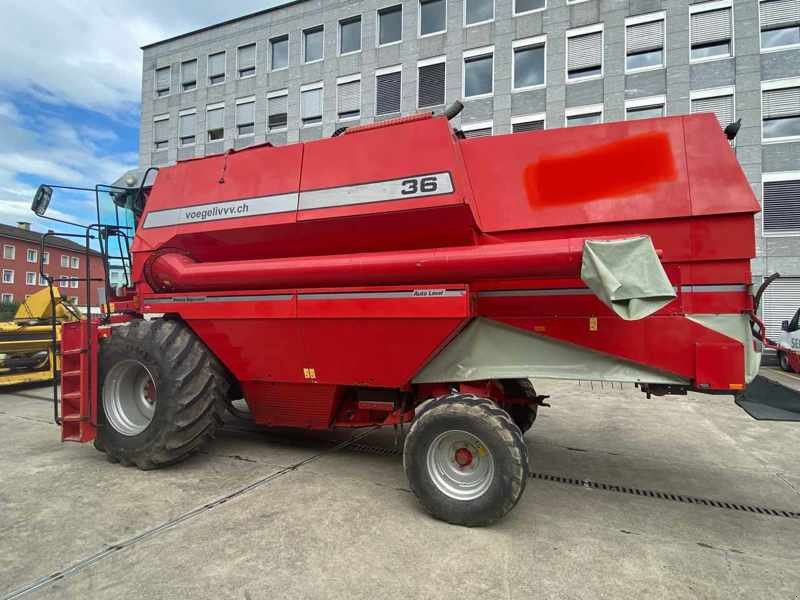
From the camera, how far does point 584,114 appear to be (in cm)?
1720

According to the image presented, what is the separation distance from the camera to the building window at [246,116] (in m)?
22.7

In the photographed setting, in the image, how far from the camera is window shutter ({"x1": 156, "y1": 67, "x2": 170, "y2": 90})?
2527 cm

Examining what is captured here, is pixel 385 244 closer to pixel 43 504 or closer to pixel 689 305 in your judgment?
pixel 689 305

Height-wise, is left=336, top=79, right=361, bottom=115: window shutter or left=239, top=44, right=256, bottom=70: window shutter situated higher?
left=239, top=44, right=256, bottom=70: window shutter

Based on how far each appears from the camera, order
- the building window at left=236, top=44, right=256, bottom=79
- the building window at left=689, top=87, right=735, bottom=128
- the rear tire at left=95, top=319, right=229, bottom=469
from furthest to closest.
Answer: the building window at left=236, top=44, right=256, bottom=79 < the building window at left=689, top=87, right=735, bottom=128 < the rear tire at left=95, top=319, right=229, bottom=469

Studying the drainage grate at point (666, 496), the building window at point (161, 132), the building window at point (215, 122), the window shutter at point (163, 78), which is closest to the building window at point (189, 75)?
the window shutter at point (163, 78)

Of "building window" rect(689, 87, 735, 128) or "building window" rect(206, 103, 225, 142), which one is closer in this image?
"building window" rect(689, 87, 735, 128)

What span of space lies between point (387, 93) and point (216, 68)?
10.0m

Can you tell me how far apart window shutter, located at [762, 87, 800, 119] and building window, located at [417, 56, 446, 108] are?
36.5ft

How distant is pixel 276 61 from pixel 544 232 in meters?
23.0

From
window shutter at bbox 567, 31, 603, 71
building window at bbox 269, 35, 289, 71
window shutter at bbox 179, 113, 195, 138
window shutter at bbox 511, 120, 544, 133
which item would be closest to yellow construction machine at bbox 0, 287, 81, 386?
window shutter at bbox 511, 120, 544, 133

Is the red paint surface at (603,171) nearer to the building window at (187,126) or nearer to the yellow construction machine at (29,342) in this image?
the yellow construction machine at (29,342)

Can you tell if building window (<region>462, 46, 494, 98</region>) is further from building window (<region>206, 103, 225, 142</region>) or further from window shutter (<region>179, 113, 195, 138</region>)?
window shutter (<region>179, 113, 195, 138</region>)

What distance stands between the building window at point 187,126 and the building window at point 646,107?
66.8 ft
